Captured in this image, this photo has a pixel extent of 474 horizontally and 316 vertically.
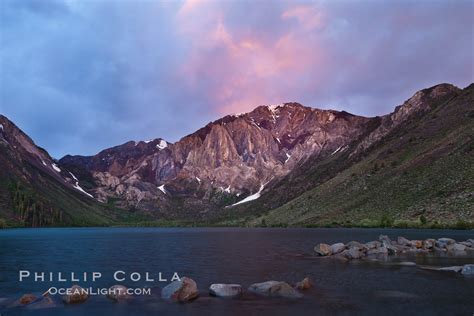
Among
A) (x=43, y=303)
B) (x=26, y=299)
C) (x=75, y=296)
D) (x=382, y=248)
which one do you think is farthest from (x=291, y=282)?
(x=382, y=248)

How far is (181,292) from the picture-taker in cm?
3553

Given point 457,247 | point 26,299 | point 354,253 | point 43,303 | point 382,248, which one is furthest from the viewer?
point 457,247

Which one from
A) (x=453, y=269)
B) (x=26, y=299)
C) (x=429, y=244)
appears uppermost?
(x=26, y=299)

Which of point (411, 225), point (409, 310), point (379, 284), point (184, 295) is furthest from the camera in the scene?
point (411, 225)

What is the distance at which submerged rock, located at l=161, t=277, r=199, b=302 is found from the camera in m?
35.3

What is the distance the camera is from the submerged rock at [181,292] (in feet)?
116

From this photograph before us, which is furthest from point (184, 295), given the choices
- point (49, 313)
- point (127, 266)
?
point (127, 266)

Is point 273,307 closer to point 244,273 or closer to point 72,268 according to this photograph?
point 244,273

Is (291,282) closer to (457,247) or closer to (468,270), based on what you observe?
(468,270)

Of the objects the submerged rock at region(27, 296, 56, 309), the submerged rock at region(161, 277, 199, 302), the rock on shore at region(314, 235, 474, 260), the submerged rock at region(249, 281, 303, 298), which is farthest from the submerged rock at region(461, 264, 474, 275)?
the submerged rock at region(27, 296, 56, 309)

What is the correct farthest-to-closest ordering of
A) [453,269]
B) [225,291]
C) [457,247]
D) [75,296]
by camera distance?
[457,247]
[453,269]
[225,291]
[75,296]

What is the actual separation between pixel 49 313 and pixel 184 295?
10.3 metres

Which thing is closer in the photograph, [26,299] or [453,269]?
[26,299]

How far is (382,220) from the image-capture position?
15850cm
